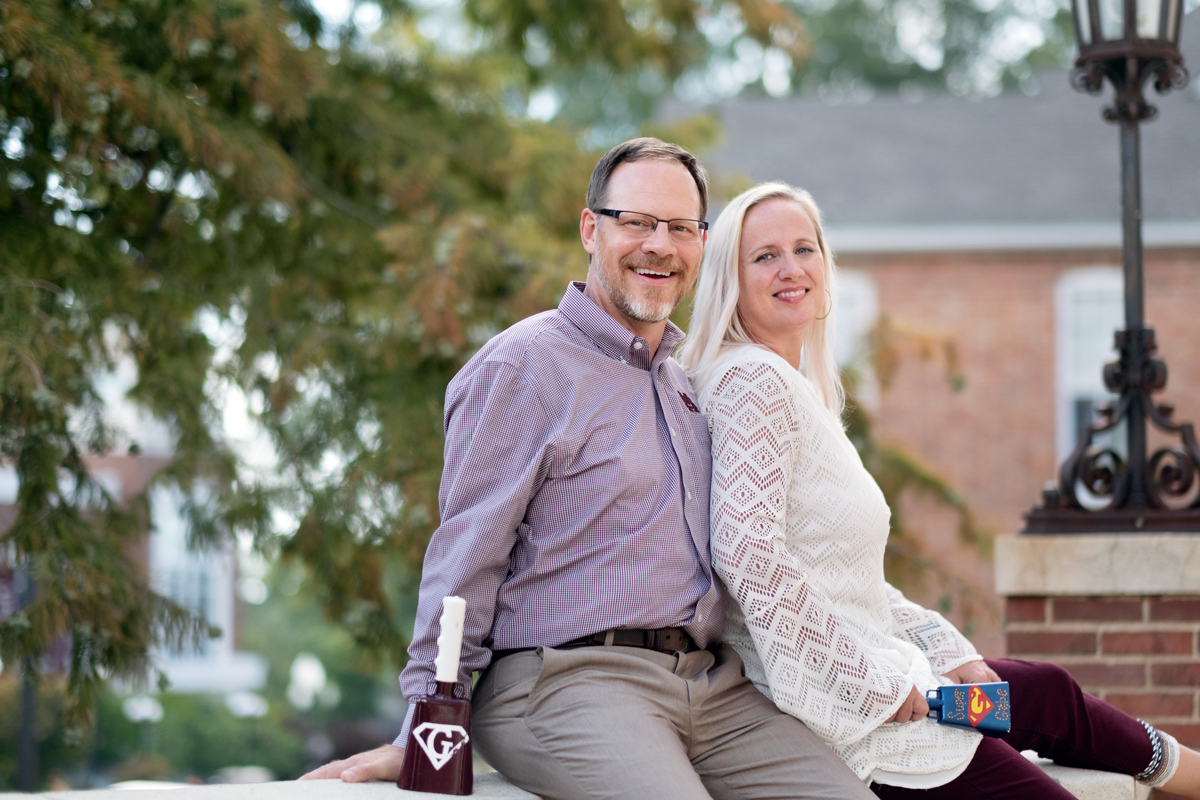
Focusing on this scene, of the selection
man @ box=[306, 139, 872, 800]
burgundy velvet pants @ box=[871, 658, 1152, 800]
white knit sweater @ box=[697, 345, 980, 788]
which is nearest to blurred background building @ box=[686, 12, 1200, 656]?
burgundy velvet pants @ box=[871, 658, 1152, 800]

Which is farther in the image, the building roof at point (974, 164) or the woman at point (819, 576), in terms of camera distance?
the building roof at point (974, 164)

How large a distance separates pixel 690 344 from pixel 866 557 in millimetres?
673

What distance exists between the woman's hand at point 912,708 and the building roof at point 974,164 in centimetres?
1028

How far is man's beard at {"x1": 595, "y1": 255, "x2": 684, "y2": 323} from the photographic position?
2.67m

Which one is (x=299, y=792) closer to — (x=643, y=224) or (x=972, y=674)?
(x=643, y=224)

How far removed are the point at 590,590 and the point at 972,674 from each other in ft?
3.54

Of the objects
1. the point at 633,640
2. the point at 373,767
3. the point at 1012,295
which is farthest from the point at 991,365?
the point at 373,767

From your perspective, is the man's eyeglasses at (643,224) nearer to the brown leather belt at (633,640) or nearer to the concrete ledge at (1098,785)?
the brown leather belt at (633,640)

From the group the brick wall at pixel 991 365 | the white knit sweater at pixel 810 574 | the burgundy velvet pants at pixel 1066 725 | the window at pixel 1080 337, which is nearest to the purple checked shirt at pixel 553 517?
the white knit sweater at pixel 810 574

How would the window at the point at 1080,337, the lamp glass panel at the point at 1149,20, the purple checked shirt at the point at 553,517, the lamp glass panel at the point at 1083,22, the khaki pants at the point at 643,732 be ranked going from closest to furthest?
the khaki pants at the point at 643,732
the purple checked shirt at the point at 553,517
the lamp glass panel at the point at 1149,20
the lamp glass panel at the point at 1083,22
the window at the point at 1080,337

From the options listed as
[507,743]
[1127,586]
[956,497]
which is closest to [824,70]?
[956,497]

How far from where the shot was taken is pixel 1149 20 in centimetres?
416

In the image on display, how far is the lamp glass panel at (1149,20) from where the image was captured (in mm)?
4156

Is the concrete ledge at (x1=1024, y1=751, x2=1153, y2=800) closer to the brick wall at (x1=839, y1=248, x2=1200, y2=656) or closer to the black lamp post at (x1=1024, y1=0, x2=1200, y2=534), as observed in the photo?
the black lamp post at (x1=1024, y1=0, x2=1200, y2=534)
